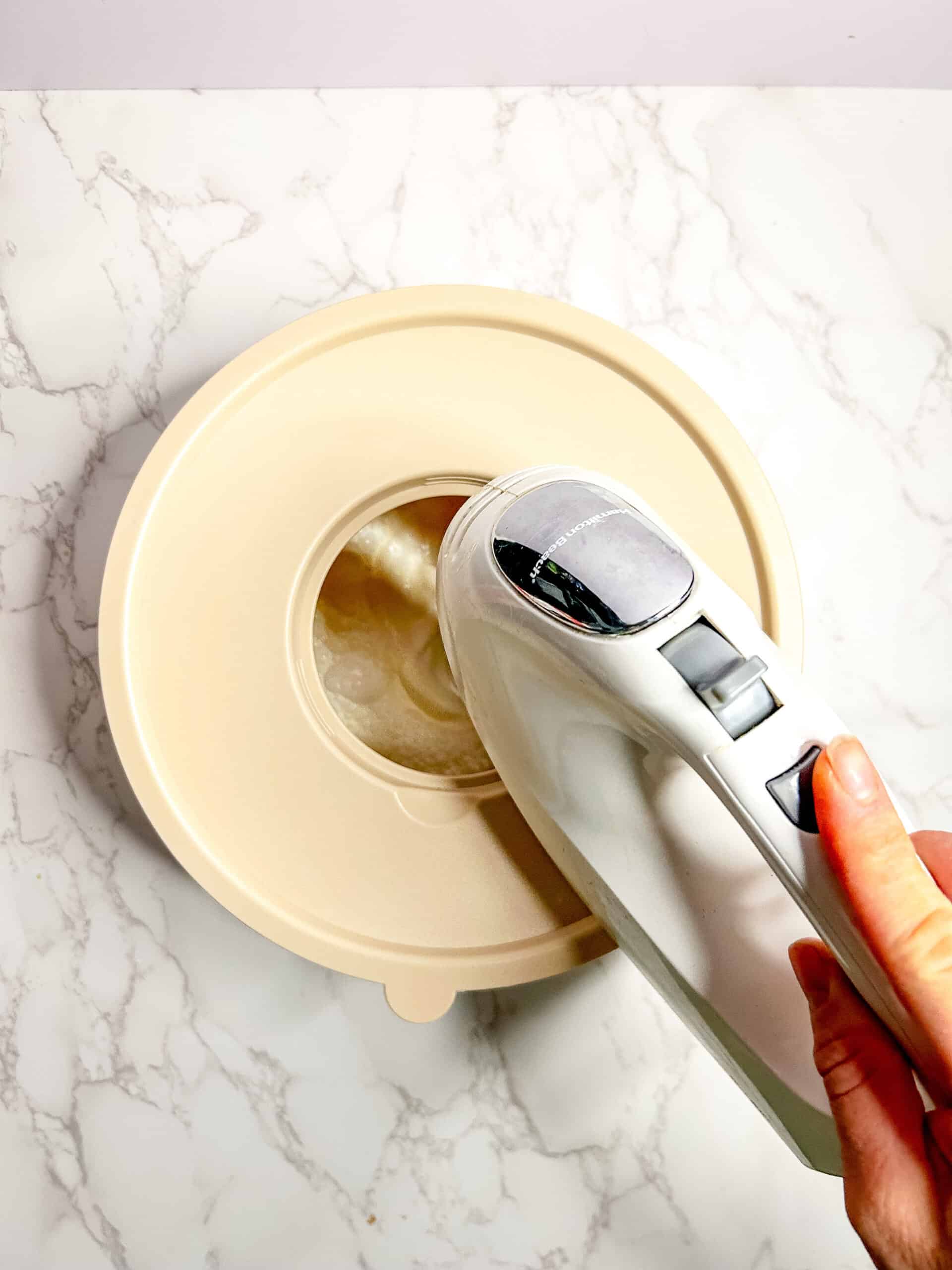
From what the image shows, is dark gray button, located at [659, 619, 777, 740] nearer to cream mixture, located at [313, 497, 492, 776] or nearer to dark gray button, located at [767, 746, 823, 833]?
dark gray button, located at [767, 746, 823, 833]

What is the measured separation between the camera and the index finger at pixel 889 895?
13.9 inches

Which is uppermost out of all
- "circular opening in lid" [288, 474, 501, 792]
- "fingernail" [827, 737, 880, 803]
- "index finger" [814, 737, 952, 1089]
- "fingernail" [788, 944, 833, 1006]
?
"fingernail" [827, 737, 880, 803]

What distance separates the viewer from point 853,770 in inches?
14.1

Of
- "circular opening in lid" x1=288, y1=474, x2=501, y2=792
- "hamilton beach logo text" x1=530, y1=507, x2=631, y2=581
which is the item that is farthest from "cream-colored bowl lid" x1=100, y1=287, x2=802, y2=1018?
"hamilton beach logo text" x1=530, y1=507, x2=631, y2=581

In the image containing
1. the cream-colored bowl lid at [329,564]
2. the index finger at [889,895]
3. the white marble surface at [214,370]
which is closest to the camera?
the index finger at [889,895]

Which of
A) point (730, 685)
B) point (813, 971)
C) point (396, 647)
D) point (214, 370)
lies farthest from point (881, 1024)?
point (214, 370)

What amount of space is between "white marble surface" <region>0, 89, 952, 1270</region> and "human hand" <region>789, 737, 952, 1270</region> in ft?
0.88

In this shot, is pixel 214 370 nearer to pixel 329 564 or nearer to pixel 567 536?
pixel 329 564

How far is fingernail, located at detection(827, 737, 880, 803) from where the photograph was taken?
0.36 m

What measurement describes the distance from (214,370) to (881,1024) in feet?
1.89

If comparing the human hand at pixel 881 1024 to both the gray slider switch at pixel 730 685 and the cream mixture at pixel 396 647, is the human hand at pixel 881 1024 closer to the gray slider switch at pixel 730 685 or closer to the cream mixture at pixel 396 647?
the gray slider switch at pixel 730 685

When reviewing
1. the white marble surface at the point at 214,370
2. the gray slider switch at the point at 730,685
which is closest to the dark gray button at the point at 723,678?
the gray slider switch at the point at 730,685

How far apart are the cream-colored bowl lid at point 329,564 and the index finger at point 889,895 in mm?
189

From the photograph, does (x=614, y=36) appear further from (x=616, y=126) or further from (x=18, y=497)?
(x=18, y=497)
